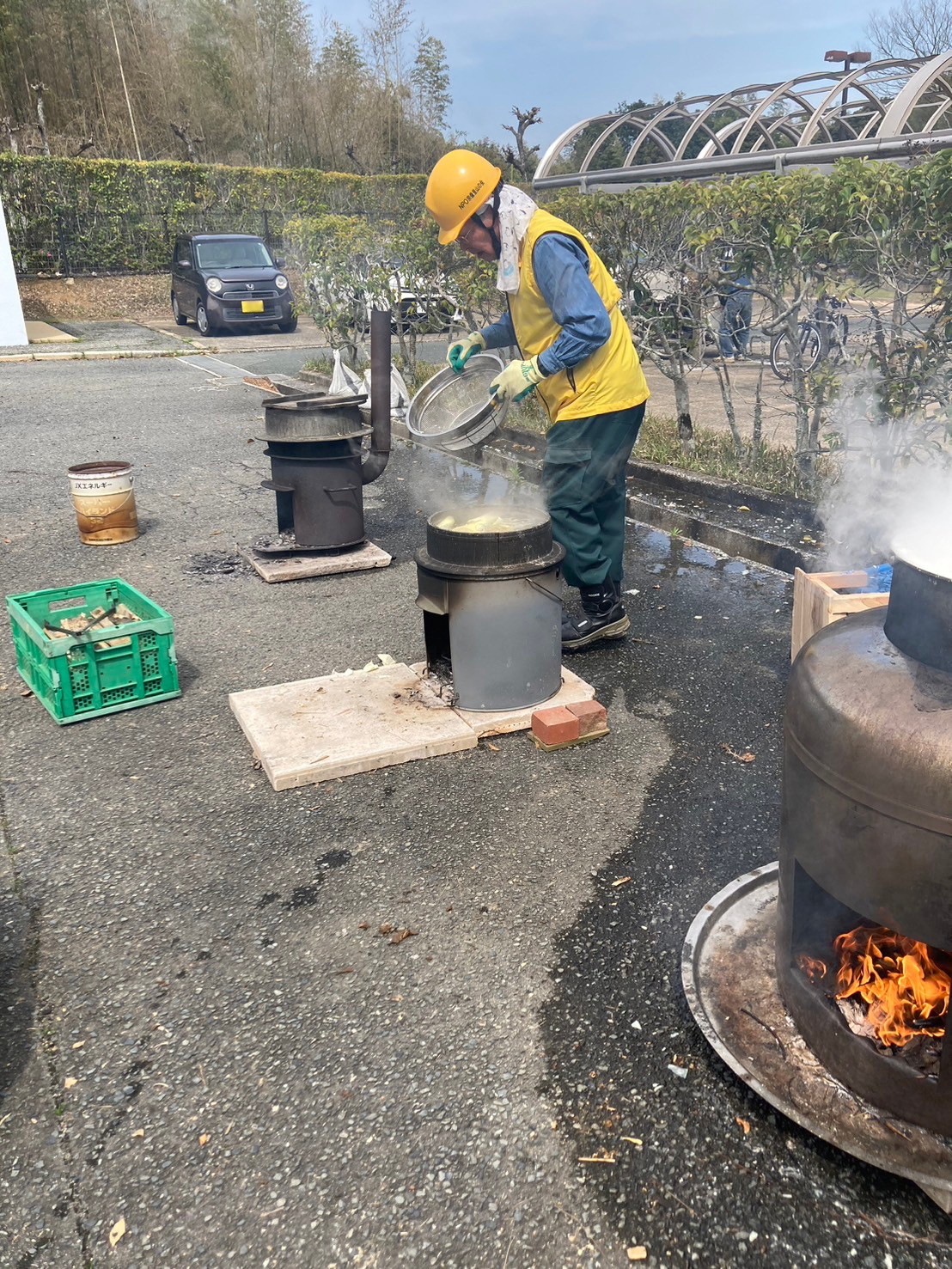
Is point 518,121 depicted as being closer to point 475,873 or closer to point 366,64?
point 366,64

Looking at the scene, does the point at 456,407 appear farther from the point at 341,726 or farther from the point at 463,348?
the point at 341,726

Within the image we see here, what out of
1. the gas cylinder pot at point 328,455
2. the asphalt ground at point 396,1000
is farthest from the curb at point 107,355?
the asphalt ground at point 396,1000

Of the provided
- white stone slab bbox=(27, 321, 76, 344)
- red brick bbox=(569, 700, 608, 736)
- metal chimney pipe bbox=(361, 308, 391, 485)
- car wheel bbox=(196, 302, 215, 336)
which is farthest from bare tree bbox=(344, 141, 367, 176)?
red brick bbox=(569, 700, 608, 736)

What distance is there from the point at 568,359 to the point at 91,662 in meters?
2.53

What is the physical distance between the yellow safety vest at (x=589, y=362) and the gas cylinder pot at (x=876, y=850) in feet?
7.64

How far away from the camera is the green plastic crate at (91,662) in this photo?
3971 mm

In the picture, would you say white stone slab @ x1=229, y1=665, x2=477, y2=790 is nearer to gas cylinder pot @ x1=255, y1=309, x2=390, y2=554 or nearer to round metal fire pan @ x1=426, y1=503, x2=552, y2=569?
round metal fire pan @ x1=426, y1=503, x2=552, y2=569

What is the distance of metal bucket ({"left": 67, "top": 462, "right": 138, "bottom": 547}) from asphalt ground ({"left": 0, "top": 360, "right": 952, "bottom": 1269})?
6.30 ft

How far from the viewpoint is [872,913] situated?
6.19ft

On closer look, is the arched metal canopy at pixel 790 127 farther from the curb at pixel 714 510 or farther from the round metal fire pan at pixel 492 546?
the round metal fire pan at pixel 492 546

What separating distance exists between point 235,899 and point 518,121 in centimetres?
2980

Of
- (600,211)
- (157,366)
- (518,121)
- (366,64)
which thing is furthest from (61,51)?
(600,211)

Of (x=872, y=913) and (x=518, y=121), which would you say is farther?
(x=518, y=121)

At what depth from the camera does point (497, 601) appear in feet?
12.4
